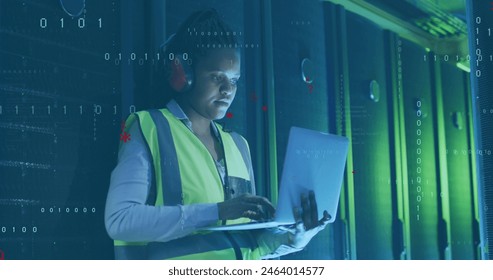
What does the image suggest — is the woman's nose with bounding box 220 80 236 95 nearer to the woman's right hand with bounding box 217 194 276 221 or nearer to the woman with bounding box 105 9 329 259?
the woman with bounding box 105 9 329 259

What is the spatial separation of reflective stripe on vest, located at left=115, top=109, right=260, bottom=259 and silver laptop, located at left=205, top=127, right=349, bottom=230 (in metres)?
0.06

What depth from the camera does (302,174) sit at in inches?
46.7

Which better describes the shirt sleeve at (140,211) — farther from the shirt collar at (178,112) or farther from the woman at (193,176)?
the shirt collar at (178,112)

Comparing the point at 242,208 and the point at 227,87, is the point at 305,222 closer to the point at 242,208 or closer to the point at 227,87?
the point at 242,208

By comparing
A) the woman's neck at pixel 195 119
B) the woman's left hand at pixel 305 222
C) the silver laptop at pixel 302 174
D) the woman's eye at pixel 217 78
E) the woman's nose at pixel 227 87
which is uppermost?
the woman's eye at pixel 217 78

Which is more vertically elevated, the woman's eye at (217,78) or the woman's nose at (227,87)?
the woman's eye at (217,78)

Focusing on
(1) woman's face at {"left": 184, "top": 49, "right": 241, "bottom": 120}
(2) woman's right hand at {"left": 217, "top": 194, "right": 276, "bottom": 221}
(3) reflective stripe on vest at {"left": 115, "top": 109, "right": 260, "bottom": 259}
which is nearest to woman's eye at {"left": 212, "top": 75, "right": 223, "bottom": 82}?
(1) woman's face at {"left": 184, "top": 49, "right": 241, "bottom": 120}

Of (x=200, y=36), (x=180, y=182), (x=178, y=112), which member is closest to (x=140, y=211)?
(x=180, y=182)

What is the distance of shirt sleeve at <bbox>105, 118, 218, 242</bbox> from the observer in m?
1.16

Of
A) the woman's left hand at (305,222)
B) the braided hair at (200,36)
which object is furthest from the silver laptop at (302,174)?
the braided hair at (200,36)

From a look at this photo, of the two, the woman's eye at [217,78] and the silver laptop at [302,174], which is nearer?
the silver laptop at [302,174]

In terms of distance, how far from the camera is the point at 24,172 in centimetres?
116

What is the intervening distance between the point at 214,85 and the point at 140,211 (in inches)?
11.4

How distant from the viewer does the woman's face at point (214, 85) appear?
1288mm
